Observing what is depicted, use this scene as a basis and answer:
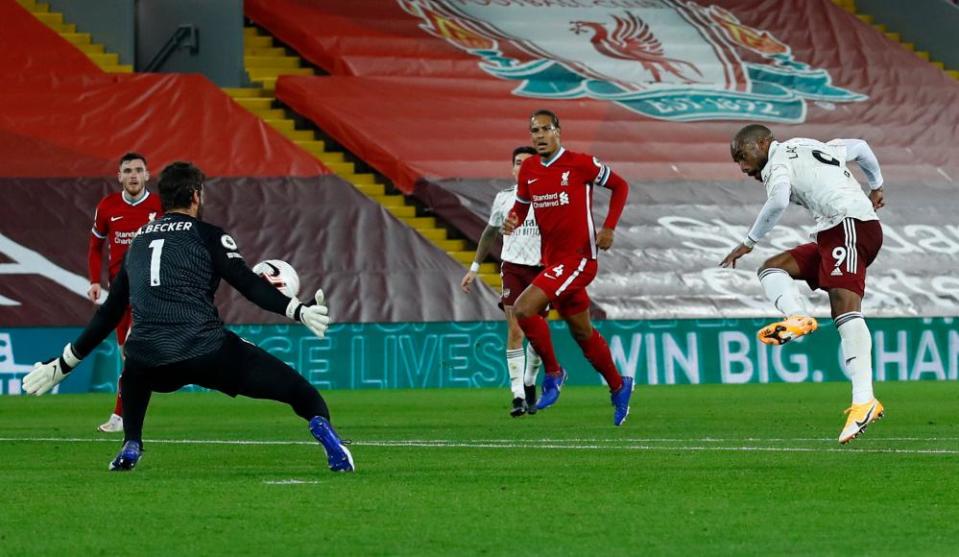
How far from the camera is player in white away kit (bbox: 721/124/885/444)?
432 inches

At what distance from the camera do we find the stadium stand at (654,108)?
25.3 m

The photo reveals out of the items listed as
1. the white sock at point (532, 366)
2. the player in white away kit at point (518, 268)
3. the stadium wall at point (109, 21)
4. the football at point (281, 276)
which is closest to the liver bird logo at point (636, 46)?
the stadium wall at point (109, 21)

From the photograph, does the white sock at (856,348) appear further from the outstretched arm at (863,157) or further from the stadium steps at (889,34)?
the stadium steps at (889,34)

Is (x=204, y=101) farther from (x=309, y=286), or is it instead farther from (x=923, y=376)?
(x=923, y=376)

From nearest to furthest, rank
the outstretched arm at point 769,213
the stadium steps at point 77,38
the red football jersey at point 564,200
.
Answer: the outstretched arm at point 769,213, the red football jersey at point 564,200, the stadium steps at point 77,38

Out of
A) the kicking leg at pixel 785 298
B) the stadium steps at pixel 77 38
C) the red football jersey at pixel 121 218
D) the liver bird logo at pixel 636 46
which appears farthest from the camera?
the liver bird logo at pixel 636 46

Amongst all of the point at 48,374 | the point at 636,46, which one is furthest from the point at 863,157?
the point at 636,46

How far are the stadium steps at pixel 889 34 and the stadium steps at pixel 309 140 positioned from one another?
1122cm

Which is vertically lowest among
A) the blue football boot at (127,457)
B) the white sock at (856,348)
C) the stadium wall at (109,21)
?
the stadium wall at (109,21)

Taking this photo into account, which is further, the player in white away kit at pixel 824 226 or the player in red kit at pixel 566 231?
the player in red kit at pixel 566 231

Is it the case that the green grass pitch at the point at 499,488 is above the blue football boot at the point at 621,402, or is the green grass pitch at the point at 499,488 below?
above

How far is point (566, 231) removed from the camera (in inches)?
531

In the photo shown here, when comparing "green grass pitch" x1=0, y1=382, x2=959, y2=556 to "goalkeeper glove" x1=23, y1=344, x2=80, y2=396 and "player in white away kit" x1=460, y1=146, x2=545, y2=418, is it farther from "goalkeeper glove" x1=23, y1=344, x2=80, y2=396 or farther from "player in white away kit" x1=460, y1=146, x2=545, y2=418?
"player in white away kit" x1=460, y1=146, x2=545, y2=418

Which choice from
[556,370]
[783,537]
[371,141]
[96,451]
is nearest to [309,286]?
[371,141]
